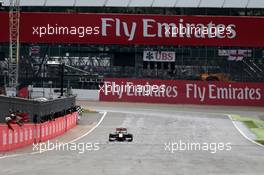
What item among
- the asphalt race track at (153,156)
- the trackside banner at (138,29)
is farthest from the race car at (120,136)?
the trackside banner at (138,29)

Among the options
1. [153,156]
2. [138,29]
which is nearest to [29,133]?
[153,156]

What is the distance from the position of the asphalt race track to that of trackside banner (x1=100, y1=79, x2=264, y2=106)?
17959mm

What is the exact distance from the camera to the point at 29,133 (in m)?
32.1

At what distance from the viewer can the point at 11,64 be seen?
75.0 m

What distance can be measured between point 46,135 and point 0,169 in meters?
15.6

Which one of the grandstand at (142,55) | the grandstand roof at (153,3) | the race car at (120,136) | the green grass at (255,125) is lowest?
the green grass at (255,125)

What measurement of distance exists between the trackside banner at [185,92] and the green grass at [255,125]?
31.8 feet

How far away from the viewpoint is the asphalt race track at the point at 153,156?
20.8m

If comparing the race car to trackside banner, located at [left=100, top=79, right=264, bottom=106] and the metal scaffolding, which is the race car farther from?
the metal scaffolding

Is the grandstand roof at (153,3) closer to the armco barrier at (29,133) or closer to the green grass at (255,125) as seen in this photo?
the green grass at (255,125)

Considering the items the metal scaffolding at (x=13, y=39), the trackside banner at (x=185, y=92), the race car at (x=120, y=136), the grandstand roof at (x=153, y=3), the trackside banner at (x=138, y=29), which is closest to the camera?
the race car at (x=120, y=136)

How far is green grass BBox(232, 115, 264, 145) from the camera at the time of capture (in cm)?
4238

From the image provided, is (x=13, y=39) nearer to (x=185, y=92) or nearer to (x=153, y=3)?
(x=153, y=3)

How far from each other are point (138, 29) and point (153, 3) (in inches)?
181
